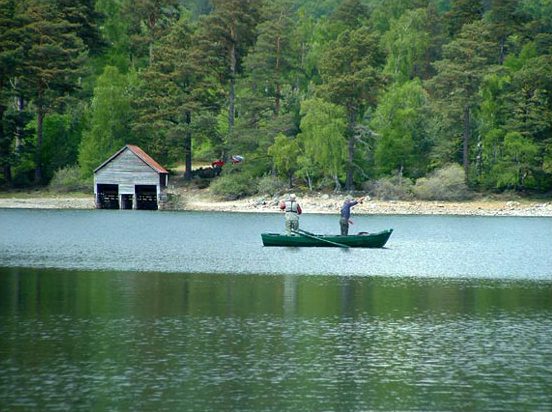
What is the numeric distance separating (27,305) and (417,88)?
7248 centimetres

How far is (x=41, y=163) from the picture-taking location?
10069 cm

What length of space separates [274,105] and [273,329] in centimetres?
7608

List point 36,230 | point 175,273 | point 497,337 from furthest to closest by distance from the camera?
point 36,230
point 175,273
point 497,337

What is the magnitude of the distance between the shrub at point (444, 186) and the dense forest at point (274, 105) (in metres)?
0.70

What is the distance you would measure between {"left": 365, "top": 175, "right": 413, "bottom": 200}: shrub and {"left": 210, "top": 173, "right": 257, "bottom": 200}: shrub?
11.2m

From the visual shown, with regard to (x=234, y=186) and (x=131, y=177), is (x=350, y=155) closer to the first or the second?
(x=234, y=186)

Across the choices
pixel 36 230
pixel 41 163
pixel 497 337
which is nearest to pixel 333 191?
pixel 41 163

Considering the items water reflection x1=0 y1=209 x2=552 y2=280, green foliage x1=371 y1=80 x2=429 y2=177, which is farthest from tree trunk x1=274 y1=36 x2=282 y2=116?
water reflection x1=0 y1=209 x2=552 y2=280

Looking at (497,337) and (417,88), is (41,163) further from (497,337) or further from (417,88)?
(497,337)

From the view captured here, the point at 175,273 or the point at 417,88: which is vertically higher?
the point at 417,88

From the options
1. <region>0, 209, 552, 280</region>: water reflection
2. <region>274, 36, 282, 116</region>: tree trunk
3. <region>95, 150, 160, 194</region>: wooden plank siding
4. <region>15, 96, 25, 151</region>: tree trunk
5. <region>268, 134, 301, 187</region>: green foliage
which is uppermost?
<region>274, 36, 282, 116</region>: tree trunk

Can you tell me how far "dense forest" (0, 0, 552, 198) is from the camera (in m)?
93.3

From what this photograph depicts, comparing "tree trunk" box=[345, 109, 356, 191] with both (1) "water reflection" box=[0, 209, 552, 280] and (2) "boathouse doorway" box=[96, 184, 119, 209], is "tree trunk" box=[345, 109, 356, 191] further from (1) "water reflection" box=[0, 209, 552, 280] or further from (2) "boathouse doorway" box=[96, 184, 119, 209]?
(2) "boathouse doorway" box=[96, 184, 119, 209]

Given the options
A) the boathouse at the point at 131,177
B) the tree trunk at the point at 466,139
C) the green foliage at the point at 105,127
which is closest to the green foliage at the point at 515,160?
the tree trunk at the point at 466,139
